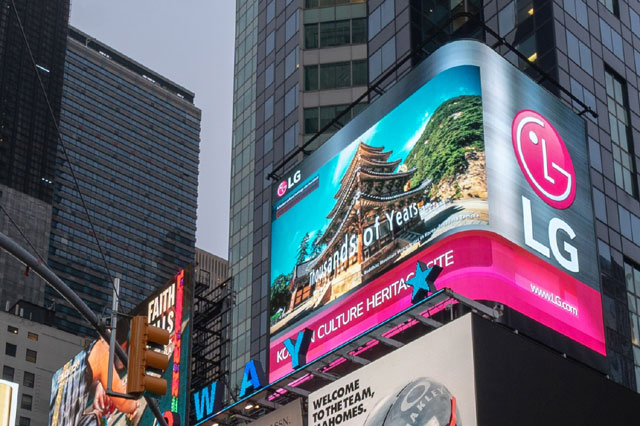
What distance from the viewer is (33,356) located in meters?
135

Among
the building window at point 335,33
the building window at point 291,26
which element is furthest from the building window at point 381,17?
the building window at point 291,26

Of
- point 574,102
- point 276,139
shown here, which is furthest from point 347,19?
point 574,102

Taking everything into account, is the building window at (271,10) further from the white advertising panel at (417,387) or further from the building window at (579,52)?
Answer: the white advertising panel at (417,387)

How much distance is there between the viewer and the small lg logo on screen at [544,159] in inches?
1715

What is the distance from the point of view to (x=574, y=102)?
177 feet

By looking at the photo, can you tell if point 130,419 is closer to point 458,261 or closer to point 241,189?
point 458,261

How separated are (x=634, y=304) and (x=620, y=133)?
9892 mm

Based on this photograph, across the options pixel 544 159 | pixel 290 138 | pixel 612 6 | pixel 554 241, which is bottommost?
pixel 554 241

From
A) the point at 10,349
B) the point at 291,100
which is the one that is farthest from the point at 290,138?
the point at 10,349

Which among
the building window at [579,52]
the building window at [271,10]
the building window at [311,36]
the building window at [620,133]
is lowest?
the building window at [620,133]

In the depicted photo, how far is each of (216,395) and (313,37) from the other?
35.6m

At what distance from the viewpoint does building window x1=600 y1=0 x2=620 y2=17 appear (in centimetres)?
6102

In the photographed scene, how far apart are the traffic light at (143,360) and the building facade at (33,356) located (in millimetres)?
117329

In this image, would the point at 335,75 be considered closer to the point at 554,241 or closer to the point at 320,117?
the point at 320,117
